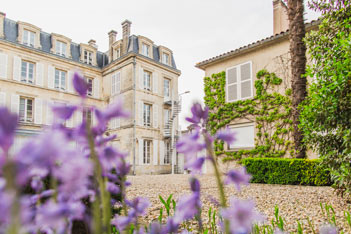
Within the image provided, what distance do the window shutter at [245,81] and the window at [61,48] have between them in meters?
14.6

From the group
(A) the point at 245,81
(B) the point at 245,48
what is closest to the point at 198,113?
(A) the point at 245,81

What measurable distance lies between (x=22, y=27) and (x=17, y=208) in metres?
21.7

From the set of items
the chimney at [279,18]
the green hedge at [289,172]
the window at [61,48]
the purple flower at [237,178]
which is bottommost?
the green hedge at [289,172]

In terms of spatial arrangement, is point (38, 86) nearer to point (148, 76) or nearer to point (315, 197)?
point (148, 76)

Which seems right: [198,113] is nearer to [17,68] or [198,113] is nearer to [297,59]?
[297,59]

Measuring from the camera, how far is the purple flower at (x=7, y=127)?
0.29 m

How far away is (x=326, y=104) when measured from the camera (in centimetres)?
416

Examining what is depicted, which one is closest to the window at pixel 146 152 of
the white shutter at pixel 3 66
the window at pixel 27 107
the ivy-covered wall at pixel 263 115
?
the ivy-covered wall at pixel 263 115

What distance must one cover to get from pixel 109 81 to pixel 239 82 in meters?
12.6

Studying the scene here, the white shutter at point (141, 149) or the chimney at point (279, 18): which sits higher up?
the chimney at point (279, 18)

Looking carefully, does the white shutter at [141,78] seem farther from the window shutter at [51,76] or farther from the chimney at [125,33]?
the window shutter at [51,76]

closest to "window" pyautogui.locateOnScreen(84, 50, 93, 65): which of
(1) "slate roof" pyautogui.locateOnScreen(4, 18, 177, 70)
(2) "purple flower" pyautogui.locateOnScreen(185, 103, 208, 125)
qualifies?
(1) "slate roof" pyautogui.locateOnScreen(4, 18, 177, 70)

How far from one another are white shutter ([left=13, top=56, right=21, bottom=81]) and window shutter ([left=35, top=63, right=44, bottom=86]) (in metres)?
1.15

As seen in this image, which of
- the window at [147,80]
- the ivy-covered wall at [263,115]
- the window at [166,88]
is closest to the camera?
the ivy-covered wall at [263,115]
